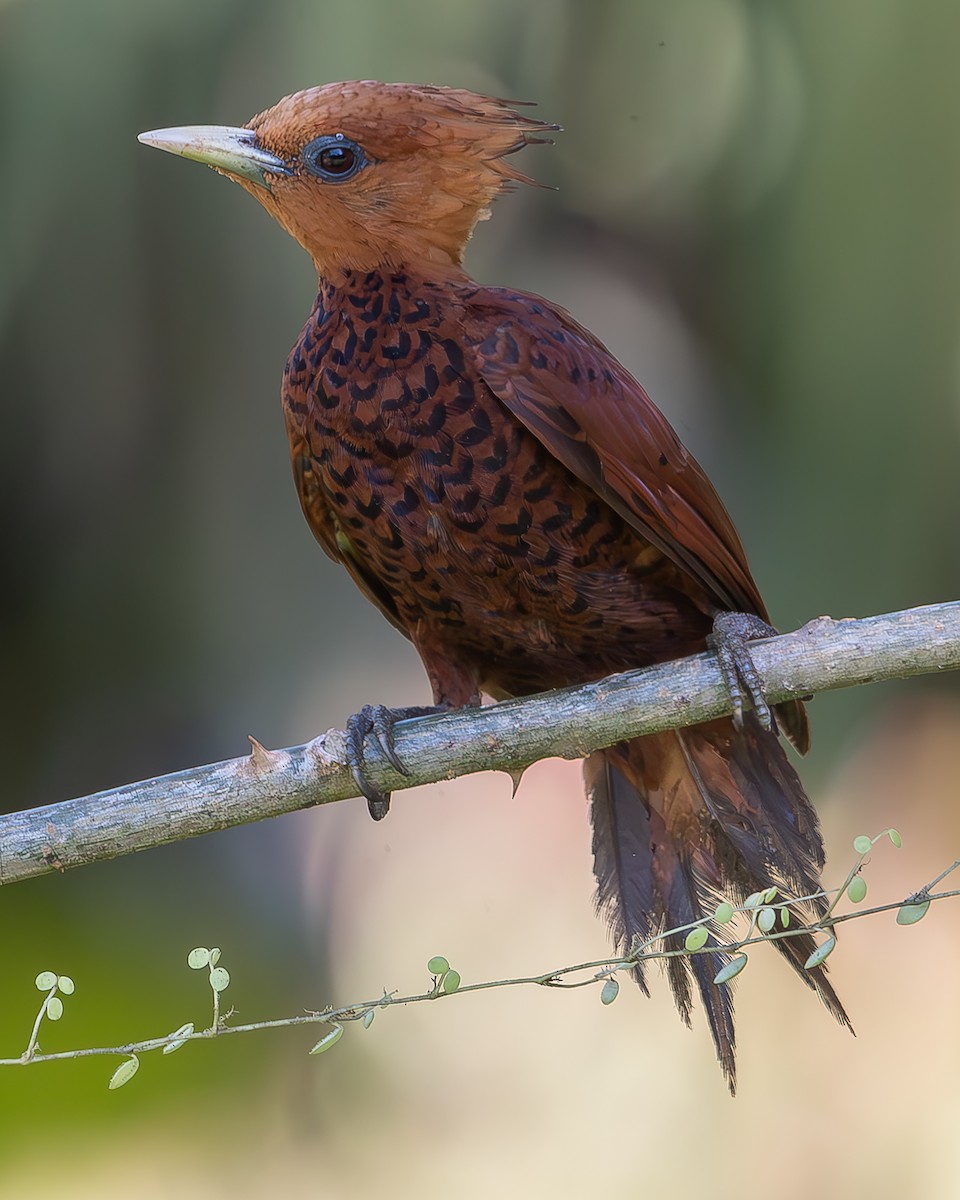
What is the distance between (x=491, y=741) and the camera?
185 cm

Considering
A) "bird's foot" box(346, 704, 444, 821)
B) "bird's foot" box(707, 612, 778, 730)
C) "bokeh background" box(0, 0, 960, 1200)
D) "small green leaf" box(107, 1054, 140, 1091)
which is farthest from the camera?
"bokeh background" box(0, 0, 960, 1200)

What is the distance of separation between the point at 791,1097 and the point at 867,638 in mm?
1989

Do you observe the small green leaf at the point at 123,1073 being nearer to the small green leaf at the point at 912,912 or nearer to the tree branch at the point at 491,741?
the tree branch at the point at 491,741

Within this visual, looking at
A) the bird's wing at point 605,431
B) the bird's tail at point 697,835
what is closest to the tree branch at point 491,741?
the bird's wing at point 605,431

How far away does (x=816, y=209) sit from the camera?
3.26m

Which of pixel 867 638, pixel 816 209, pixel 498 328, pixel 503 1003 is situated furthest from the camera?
pixel 503 1003

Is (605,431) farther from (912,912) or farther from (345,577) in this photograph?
(345,577)

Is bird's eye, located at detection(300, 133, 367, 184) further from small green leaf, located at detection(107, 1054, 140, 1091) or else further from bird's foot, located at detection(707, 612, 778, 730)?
small green leaf, located at detection(107, 1054, 140, 1091)

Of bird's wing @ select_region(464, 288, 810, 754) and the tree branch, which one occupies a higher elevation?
bird's wing @ select_region(464, 288, 810, 754)

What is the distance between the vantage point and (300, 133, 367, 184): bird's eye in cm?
212

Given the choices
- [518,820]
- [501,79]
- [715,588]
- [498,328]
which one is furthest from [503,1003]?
[501,79]

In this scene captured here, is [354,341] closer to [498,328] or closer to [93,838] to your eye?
[498,328]

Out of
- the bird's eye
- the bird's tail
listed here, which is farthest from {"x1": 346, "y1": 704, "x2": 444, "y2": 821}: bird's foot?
the bird's eye

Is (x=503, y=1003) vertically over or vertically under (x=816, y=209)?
under
